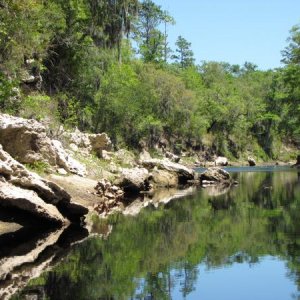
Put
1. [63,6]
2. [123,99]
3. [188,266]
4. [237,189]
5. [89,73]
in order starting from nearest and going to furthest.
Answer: [188,266] < [237,189] < [63,6] < [89,73] < [123,99]

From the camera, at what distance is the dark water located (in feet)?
31.3

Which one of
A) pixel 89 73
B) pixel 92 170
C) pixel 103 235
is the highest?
pixel 89 73

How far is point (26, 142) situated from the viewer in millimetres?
20875

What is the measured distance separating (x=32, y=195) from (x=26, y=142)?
6024 millimetres

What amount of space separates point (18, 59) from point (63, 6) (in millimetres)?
12648

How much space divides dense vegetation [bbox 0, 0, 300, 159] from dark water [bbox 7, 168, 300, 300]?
8.55 meters

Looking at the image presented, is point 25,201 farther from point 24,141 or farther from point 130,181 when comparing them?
point 130,181

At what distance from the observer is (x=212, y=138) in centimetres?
7369

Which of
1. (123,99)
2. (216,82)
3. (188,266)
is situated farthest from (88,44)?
(216,82)

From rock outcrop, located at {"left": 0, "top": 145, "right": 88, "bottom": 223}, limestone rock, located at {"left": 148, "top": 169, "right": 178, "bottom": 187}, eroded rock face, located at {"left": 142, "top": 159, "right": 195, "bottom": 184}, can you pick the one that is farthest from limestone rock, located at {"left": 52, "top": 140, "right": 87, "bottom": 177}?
eroded rock face, located at {"left": 142, "top": 159, "right": 195, "bottom": 184}

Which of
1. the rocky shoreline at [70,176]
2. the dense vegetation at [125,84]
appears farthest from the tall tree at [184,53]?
the rocky shoreline at [70,176]

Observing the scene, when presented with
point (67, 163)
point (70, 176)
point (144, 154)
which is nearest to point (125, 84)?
point (144, 154)

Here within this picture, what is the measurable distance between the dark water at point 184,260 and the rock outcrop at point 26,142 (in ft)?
16.1

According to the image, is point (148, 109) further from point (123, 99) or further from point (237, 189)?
point (237, 189)
